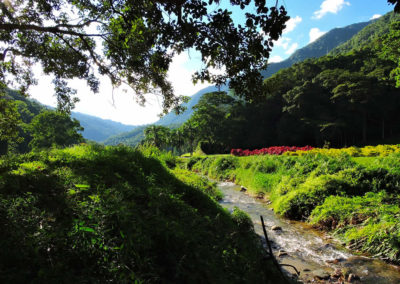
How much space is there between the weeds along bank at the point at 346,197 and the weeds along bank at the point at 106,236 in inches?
128

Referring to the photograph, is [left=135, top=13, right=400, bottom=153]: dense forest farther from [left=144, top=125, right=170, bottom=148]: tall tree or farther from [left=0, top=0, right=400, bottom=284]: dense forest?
[left=0, top=0, right=400, bottom=284]: dense forest

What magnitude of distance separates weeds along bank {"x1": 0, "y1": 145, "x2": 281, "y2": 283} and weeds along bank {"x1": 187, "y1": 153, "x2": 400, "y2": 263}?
3.24 metres

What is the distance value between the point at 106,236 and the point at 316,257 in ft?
17.3

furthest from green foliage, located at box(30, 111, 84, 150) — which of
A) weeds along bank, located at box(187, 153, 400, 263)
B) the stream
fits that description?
the stream

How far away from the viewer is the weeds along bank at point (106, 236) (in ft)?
7.47

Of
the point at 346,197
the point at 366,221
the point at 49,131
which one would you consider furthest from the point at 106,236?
the point at 49,131

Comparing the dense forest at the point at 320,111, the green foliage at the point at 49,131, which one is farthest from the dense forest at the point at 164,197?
the green foliage at the point at 49,131

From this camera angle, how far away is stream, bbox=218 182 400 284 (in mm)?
4500

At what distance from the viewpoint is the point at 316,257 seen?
5.38 metres

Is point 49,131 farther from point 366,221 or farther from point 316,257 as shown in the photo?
Answer: point 366,221

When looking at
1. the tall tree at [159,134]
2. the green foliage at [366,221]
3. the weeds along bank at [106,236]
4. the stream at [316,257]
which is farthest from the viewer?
the tall tree at [159,134]

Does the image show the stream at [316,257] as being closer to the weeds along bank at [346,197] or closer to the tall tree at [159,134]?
the weeds along bank at [346,197]

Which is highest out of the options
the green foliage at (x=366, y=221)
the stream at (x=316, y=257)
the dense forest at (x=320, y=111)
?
the dense forest at (x=320, y=111)

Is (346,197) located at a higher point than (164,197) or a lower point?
lower
